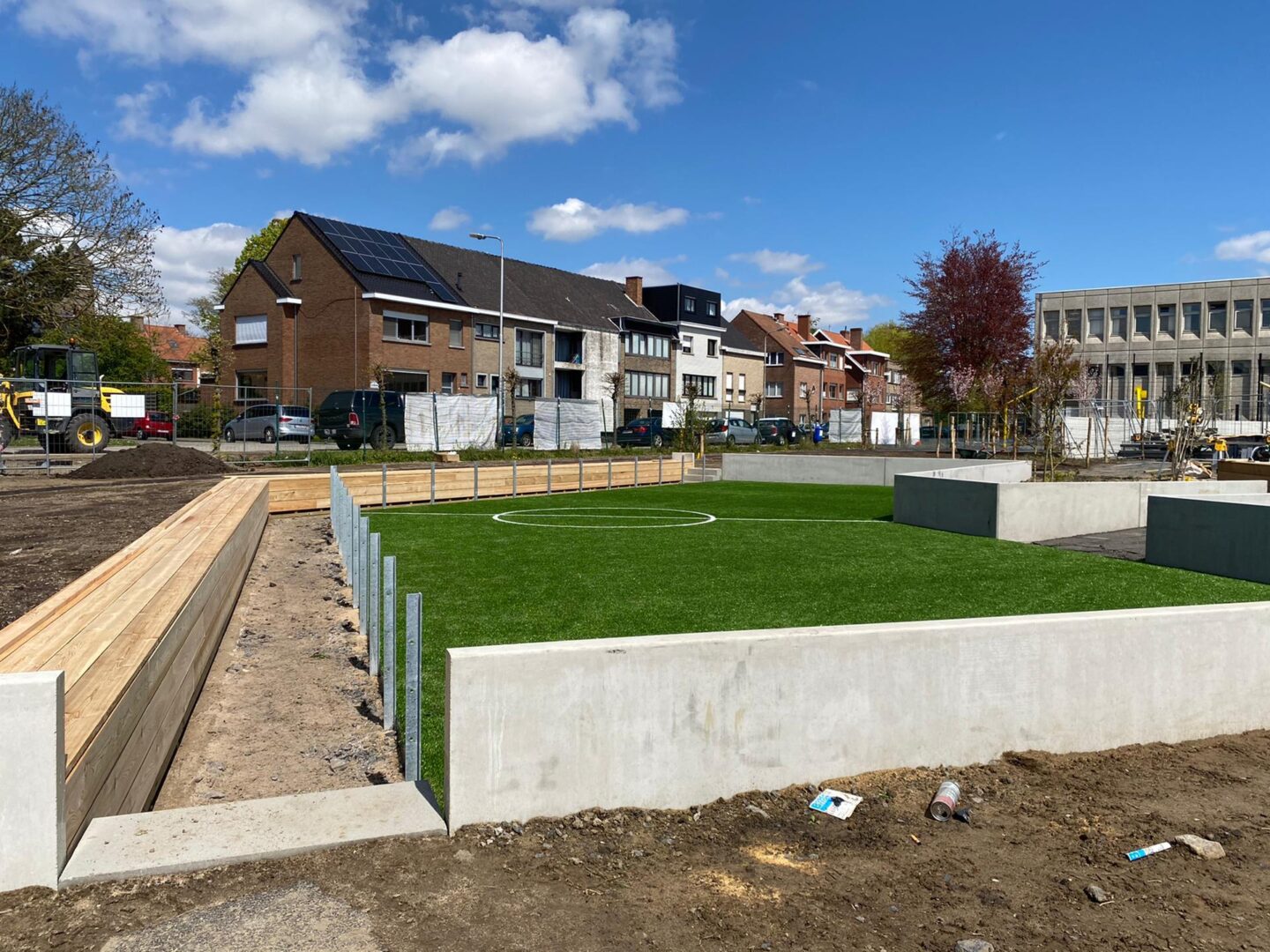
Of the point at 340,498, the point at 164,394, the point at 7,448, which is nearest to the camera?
the point at 340,498

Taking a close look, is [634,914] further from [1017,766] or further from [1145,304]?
[1145,304]

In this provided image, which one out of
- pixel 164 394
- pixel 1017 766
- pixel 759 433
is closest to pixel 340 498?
pixel 1017 766

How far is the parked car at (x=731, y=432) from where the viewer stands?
45978 mm

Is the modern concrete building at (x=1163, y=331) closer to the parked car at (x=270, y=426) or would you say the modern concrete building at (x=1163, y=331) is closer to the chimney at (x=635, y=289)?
the chimney at (x=635, y=289)

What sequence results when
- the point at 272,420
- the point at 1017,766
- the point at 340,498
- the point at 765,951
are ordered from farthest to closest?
the point at 272,420
the point at 340,498
the point at 1017,766
the point at 765,951

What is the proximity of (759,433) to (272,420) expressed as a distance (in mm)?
25284

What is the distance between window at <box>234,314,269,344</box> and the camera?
47875mm

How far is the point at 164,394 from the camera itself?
3188 centimetres

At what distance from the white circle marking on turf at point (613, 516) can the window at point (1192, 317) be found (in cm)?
5770

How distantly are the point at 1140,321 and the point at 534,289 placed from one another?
41650mm

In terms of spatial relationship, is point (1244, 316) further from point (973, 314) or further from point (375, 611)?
point (375, 611)

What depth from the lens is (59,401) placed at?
2389 centimetres

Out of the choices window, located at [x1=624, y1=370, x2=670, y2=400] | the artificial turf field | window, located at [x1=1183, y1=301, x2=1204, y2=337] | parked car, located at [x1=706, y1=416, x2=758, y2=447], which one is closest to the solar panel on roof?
parked car, located at [x1=706, y1=416, x2=758, y2=447]

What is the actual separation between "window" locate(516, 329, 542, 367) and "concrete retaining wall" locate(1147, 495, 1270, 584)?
141 feet
